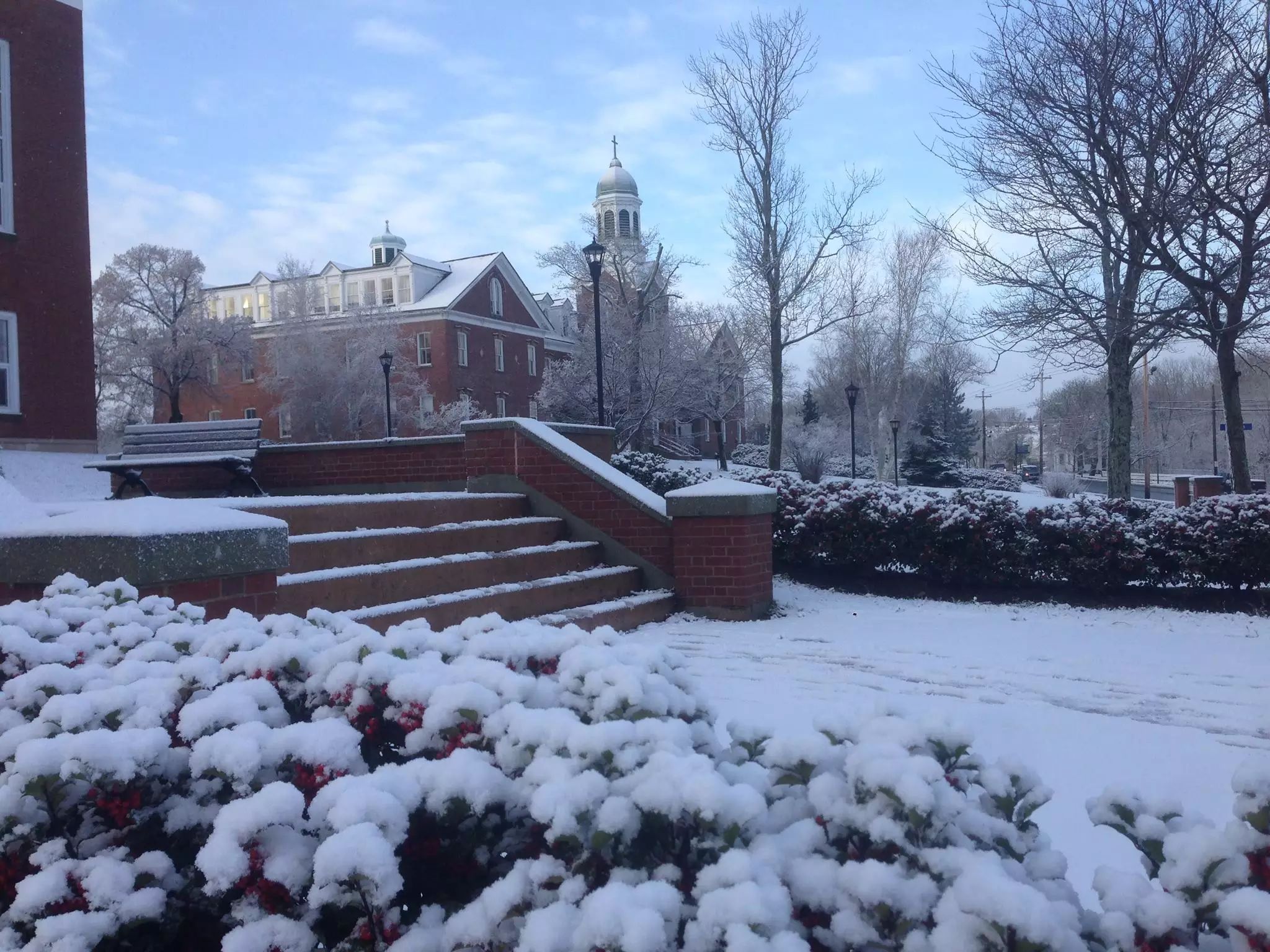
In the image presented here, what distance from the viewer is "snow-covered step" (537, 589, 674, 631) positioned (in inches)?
242

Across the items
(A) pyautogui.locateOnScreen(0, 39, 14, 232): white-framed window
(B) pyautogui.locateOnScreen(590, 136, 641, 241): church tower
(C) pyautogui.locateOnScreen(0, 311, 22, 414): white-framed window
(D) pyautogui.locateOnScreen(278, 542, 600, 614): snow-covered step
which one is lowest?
(D) pyautogui.locateOnScreen(278, 542, 600, 614): snow-covered step

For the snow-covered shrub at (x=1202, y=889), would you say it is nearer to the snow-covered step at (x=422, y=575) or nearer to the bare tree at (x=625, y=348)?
the snow-covered step at (x=422, y=575)

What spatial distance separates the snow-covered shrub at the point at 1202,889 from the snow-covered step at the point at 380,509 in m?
4.81

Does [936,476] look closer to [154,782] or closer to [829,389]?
[829,389]

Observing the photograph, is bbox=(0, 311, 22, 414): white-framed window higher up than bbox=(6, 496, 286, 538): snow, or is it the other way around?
bbox=(0, 311, 22, 414): white-framed window

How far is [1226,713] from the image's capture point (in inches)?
171

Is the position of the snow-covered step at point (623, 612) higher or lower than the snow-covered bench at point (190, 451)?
lower

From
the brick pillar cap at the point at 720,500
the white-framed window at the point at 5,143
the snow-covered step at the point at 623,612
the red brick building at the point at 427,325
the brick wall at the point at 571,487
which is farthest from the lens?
the red brick building at the point at 427,325

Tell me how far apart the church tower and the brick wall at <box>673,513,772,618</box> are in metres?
44.8

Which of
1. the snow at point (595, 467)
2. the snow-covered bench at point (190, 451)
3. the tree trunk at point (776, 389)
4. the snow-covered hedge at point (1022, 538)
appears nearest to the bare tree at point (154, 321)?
the tree trunk at point (776, 389)

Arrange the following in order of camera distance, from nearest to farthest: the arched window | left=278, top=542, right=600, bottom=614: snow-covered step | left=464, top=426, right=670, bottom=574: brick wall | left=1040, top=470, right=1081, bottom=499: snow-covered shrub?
1. left=278, top=542, right=600, bottom=614: snow-covered step
2. left=464, top=426, right=670, bottom=574: brick wall
3. left=1040, top=470, right=1081, bottom=499: snow-covered shrub
4. the arched window

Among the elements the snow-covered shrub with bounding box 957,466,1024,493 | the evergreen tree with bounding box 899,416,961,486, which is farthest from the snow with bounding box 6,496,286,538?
the evergreen tree with bounding box 899,416,961,486

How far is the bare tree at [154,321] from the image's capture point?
3472cm

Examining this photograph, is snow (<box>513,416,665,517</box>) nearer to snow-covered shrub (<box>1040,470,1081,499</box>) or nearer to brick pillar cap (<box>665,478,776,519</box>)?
brick pillar cap (<box>665,478,776,519</box>)
